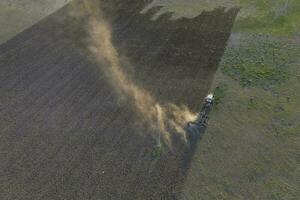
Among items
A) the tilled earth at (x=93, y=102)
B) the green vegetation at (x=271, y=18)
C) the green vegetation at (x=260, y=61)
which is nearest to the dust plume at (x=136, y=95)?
the tilled earth at (x=93, y=102)

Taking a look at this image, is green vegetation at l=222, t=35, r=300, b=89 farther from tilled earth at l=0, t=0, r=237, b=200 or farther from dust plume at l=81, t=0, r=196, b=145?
dust plume at l=81, t=0, r=196, b=145

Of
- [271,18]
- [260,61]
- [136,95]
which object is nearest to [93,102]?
[136,95]

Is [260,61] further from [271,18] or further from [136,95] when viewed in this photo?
[136,95]

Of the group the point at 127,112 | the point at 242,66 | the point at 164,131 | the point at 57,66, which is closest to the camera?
the point at 164,131

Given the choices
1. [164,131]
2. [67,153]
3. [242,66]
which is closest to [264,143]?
[164,131]

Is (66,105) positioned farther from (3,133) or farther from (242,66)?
(242,66)

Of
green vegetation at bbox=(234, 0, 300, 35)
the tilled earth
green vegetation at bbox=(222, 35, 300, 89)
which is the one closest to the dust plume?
the tilled earth
